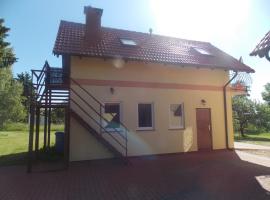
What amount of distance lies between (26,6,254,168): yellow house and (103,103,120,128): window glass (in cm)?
5

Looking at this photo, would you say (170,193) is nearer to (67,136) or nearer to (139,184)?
(139,184)

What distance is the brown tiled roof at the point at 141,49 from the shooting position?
1070 cm

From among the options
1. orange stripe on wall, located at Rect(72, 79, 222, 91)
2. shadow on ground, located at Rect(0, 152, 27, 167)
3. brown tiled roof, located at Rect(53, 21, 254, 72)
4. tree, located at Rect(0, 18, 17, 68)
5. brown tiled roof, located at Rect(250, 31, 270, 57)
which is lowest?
shadow on ground, located at Rect(0, 152, 27, 167)

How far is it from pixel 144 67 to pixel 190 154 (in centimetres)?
478

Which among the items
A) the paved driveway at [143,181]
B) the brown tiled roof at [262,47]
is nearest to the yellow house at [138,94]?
the paved driveway at [143,181]

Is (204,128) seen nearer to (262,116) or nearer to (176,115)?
(176,115)

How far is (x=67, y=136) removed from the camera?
8578mm

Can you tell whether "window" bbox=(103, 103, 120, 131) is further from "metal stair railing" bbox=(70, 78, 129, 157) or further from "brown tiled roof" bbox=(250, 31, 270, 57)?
"brown tiled roof" bbox=(250, 31, 270, 57)

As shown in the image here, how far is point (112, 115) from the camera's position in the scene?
36.3 feet

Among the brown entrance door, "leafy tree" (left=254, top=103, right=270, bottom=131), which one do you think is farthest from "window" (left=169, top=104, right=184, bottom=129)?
"leafy tree" (left=254, top=103, right=270, bottom=131)

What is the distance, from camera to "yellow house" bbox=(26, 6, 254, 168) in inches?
406

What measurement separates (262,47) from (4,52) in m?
28.2

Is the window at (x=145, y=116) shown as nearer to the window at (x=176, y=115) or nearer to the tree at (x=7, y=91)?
the window at (x=176, y=115)

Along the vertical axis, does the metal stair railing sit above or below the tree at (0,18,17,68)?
below
